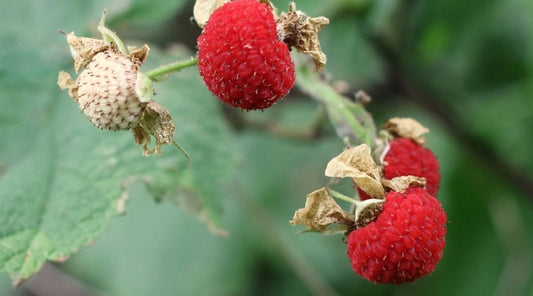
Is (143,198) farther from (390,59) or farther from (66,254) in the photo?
(66,254)

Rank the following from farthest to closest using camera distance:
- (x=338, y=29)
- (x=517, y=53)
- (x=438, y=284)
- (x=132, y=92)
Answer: (x=438, y=284) < (x=517, y=53) < (x=338, y=29) < (x=132, y=92)

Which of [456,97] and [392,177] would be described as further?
[456,97]

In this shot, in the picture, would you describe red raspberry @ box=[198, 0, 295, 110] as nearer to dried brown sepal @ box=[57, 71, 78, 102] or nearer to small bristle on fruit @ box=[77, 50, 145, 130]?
small bristle on fruit @ box=[77, 50, 145, 130]

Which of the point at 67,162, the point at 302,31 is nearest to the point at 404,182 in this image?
the point at 302,31

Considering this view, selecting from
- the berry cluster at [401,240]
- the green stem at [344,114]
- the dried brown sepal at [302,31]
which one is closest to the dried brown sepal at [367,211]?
the berry cluster at [401,240]

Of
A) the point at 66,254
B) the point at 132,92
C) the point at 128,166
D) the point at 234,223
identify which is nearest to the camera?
the point at 132,92

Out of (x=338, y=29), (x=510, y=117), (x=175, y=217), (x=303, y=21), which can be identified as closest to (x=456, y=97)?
(x=510, y=117)

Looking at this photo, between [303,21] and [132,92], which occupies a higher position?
[303,21]

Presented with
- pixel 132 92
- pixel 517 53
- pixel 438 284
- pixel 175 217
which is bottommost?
pixel 175 217

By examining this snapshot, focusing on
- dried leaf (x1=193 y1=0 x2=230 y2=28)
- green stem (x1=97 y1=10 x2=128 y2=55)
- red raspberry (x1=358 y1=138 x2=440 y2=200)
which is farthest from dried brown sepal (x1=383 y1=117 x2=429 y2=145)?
green stem (x1=97 y1=10 x2=128 y2=55)
